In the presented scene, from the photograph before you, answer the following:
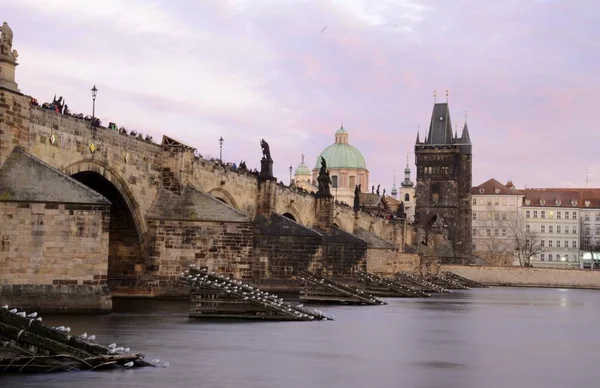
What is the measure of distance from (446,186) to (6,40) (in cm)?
10522

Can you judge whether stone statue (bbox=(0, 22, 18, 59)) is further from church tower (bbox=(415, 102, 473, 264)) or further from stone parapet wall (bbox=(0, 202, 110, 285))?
church tower (bbox=(415, 102, 473, 264))

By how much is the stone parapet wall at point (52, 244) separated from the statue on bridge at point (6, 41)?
4.41 metres

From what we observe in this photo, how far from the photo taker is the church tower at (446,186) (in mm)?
126438

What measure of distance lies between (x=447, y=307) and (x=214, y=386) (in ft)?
94.8

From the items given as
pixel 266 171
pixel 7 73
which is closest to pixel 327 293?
pixel 266 171

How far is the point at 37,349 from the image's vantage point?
15.9 meters

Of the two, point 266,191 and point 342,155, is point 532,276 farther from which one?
point 342,155

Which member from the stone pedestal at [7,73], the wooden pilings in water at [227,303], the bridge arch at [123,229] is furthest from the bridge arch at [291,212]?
the stone pedestal at [7,73]

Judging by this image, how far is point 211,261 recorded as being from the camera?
124 feet

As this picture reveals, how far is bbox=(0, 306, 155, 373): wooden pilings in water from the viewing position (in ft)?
51.4

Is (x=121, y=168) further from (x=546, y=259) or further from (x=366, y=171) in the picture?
(x=366, y=171)

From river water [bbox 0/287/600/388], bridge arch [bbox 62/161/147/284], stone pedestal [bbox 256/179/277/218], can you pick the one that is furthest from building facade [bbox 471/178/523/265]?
river water [bbox 0/287/600/388]

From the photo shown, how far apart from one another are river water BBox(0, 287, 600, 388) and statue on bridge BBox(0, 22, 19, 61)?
301 inches

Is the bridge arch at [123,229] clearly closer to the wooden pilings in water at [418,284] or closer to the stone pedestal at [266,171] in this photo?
the stone pedestal at [266,171]
